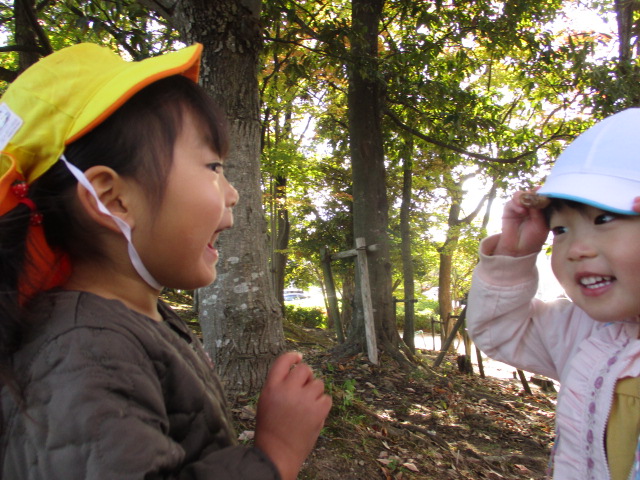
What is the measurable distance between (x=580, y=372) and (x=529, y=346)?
245 millimetres

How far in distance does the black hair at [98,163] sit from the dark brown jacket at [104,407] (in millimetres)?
125

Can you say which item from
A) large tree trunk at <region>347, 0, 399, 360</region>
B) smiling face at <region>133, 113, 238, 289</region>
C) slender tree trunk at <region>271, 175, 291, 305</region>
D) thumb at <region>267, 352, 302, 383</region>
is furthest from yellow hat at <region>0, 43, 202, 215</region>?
slender tree trunk at <region>271, 175, 291, 305</region>

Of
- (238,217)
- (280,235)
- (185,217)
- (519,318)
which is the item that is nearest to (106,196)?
(185,217)

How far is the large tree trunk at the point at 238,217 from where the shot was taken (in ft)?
10.1

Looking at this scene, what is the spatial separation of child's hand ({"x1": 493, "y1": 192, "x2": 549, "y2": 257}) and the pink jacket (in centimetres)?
4

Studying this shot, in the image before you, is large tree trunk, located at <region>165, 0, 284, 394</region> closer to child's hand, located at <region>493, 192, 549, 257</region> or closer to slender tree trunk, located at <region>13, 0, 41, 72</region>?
child's hand, located at <region>493, 192, 549, 257</region>

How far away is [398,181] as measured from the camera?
15.0 meters

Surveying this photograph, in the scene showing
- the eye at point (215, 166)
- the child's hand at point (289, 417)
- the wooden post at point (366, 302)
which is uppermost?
the eye at point (215, 166)

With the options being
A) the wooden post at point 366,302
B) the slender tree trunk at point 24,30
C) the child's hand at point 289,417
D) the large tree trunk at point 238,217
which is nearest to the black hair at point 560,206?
the child's hand at point 289,417

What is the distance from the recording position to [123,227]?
3.25ft

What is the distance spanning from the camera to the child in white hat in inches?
43.6

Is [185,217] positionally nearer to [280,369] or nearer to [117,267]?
[117,267]

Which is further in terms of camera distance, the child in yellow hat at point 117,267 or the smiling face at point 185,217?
the smiling face at point 185,217

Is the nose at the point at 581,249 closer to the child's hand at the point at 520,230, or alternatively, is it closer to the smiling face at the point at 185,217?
the child's hand at the point at 520,230
